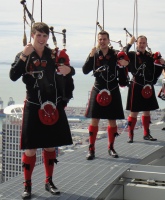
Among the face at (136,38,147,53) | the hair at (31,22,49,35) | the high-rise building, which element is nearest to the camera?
the hair at (31,22,49,35)

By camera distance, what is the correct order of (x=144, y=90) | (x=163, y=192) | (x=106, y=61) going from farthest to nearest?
1. (x=144, y=90)
2. (x=106, y=61)
3. (x=163, y=192)

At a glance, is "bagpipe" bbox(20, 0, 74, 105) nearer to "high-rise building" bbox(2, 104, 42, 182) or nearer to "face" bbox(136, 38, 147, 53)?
"high-rise building" bbox(2, 104, 42, 182)

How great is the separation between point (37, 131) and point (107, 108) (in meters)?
1.24

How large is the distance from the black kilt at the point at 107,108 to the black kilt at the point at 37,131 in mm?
1109

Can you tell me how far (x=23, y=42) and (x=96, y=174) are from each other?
1.24 m

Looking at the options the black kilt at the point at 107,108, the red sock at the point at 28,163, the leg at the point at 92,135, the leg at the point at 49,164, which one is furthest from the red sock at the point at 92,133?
the red sock at the point at 28,163

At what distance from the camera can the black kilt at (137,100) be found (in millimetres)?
4934

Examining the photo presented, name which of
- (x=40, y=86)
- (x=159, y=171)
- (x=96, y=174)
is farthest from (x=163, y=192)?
(x=40, y=86)

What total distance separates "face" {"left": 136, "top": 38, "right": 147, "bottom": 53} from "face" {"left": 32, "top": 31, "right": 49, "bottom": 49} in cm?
176

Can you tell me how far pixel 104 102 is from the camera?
4.27 m

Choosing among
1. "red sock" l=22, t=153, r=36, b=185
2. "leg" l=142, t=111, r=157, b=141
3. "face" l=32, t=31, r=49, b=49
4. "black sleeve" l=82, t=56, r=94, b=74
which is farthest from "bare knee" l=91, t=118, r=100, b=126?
"face" l=32, t=31, r=49, b=49

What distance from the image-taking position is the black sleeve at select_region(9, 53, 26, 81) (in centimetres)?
303

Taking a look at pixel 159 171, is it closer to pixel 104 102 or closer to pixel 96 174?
pixel 96 174

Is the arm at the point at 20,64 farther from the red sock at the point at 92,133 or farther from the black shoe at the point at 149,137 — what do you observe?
the black shoe at the point at 149,137
